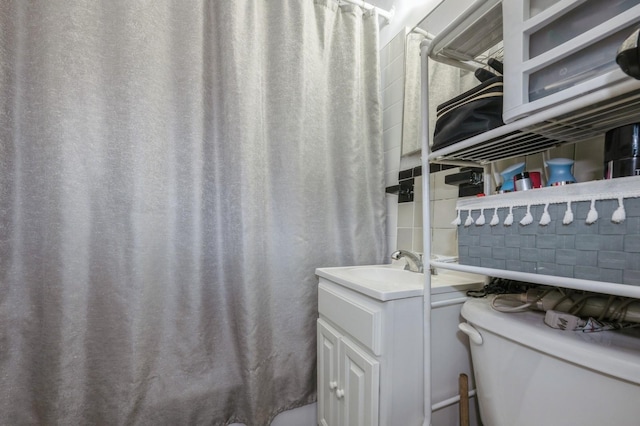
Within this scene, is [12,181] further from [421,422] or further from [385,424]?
[421,422]

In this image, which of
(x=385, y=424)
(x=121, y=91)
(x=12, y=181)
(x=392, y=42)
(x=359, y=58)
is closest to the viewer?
(x=385, y=424)

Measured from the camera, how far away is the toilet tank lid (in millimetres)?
386

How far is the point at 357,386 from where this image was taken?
792 millimetres

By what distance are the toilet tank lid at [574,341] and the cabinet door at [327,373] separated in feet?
1.69

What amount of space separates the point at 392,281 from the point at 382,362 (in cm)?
30

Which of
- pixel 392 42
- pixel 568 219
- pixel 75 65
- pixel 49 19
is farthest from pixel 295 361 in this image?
pixel 392 42

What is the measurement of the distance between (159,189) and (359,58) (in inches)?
43.9

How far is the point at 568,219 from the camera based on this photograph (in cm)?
44

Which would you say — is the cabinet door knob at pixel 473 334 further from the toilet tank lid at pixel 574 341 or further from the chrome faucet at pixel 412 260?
the chrome faucet at pixel 412 260

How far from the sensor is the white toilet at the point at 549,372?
0.39m

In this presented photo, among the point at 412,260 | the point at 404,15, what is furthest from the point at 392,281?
the point at 404,15

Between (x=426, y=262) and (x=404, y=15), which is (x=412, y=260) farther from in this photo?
(x=404, y=15)

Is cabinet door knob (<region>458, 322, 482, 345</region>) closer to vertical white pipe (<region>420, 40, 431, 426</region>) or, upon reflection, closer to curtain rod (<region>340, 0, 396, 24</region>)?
vertical white pipe (<region>420, 40, 431, 426</region>)

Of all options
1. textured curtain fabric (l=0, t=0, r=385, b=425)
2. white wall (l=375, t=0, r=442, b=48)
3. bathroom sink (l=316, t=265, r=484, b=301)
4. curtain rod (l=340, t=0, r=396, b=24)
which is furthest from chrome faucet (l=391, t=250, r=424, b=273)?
curtain rod (l=340, t=0, r=396, b=24)
